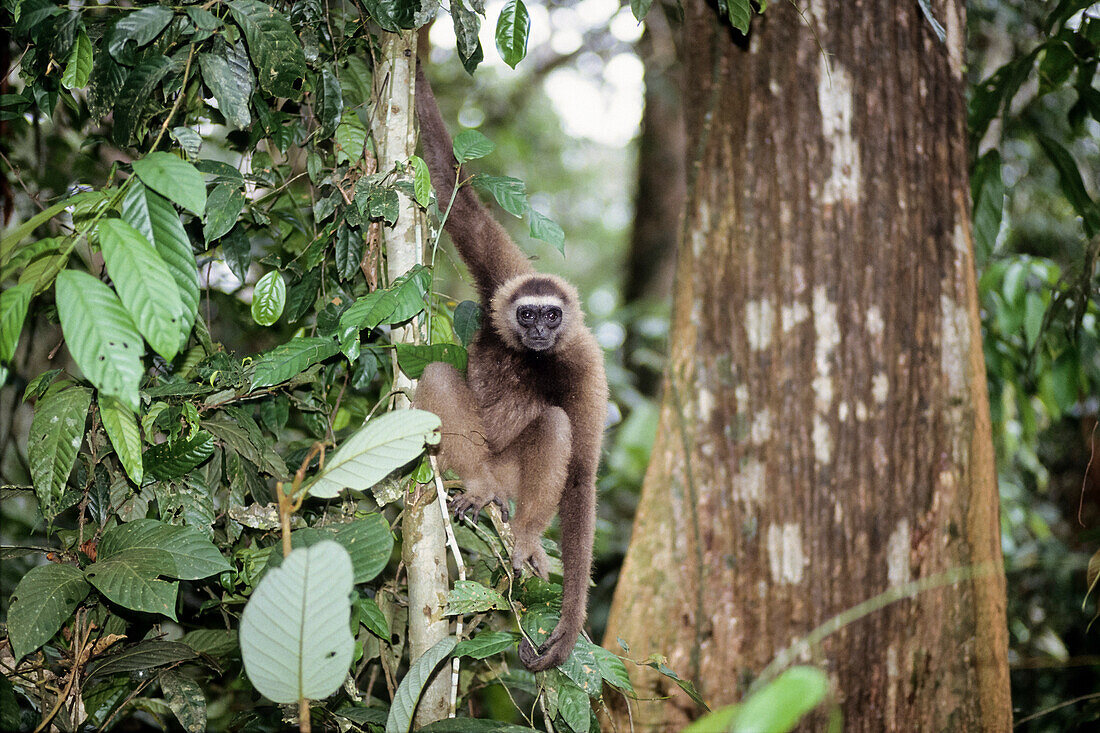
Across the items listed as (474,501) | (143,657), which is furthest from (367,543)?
(474,501)

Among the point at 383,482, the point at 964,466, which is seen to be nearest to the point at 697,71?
the point at 964,466

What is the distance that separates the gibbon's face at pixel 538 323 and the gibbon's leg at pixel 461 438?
34 cm

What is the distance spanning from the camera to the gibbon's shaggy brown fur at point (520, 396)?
107 inches

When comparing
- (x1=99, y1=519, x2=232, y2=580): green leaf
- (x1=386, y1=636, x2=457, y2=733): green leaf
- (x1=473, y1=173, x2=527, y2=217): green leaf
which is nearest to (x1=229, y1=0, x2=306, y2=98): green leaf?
(x1=473, y1=173, x2=527, y2=217): green leaf

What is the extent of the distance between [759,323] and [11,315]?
2540 mm

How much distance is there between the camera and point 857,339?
299cm

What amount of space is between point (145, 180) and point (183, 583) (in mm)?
1912

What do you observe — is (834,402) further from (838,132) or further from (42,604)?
(42,604)

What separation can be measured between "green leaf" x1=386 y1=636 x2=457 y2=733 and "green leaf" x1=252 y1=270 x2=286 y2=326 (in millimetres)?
1027

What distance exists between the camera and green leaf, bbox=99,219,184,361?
50.3 inches

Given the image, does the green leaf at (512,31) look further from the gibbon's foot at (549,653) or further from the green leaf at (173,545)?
the gibbon's foot at (549,653)

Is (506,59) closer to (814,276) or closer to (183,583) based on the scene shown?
(814,276)

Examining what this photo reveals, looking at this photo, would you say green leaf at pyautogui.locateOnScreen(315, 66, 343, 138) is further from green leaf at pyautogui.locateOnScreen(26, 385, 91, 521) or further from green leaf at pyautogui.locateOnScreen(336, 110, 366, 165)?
green leaf at pyautogui.locateOnScreen(26, 385, 91, 521)

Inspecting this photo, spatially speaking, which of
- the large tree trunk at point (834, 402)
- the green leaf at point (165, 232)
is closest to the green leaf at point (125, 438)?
the green leaf at point (165, 232)
